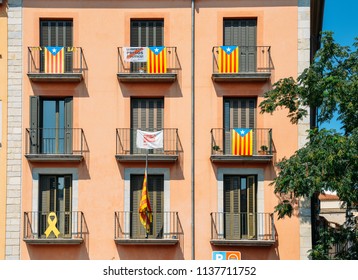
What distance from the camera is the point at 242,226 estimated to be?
103ft

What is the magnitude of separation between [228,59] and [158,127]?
361 centimetres

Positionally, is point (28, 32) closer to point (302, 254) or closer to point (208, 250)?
point (208, 250)

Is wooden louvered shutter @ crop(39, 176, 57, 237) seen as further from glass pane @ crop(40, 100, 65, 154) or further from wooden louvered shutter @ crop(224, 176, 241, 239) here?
wooden louvered shutter @ crop(224, 176, 241, 239)

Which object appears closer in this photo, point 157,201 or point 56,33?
point 157,201

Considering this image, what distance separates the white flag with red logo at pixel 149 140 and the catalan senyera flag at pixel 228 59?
345cm

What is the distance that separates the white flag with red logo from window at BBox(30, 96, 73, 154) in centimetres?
270

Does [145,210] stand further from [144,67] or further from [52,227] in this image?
[144,67]

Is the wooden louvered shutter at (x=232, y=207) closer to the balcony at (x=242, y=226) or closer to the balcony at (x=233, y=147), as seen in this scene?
the balcony at (x=242, y=226)

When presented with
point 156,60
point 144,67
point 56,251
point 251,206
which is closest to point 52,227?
point 56,251

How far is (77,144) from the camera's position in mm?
31828

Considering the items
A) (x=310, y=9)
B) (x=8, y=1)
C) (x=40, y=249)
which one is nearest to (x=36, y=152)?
(x=40, y=249)

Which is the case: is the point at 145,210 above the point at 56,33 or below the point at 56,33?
below

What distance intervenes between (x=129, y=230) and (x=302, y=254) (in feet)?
20.8

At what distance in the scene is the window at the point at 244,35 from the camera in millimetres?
31922
